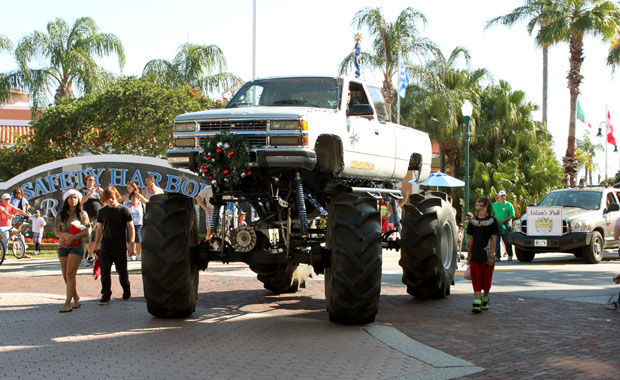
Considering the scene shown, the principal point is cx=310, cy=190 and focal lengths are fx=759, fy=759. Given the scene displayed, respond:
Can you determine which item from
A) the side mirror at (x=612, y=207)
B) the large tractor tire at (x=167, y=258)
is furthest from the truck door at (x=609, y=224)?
the large tractor tire at (x=167, y=258)

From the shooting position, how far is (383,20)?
34.8 m

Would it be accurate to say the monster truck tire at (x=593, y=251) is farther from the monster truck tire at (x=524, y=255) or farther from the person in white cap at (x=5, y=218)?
the person in white cap at (x=5, y=218)

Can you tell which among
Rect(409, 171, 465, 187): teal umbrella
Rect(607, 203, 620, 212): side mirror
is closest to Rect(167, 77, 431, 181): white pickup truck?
Rect(607, 203, 620, 212): side mirror

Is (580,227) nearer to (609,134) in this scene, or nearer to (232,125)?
(232,125)

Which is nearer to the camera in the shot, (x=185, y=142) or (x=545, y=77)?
(x=185, y=142)

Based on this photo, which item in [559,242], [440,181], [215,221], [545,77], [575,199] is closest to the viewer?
[215,221]

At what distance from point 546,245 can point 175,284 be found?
12733mm

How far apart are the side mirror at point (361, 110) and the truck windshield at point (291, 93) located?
0.26m

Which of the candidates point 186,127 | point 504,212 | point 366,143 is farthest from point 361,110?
point 504,212

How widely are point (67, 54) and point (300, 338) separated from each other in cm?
2978

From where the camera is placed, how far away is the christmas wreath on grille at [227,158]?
29.5 feet

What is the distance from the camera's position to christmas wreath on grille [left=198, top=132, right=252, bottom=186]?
8.98 m

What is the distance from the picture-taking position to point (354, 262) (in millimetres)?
8625

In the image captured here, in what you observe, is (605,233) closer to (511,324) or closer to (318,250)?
(511,324)
